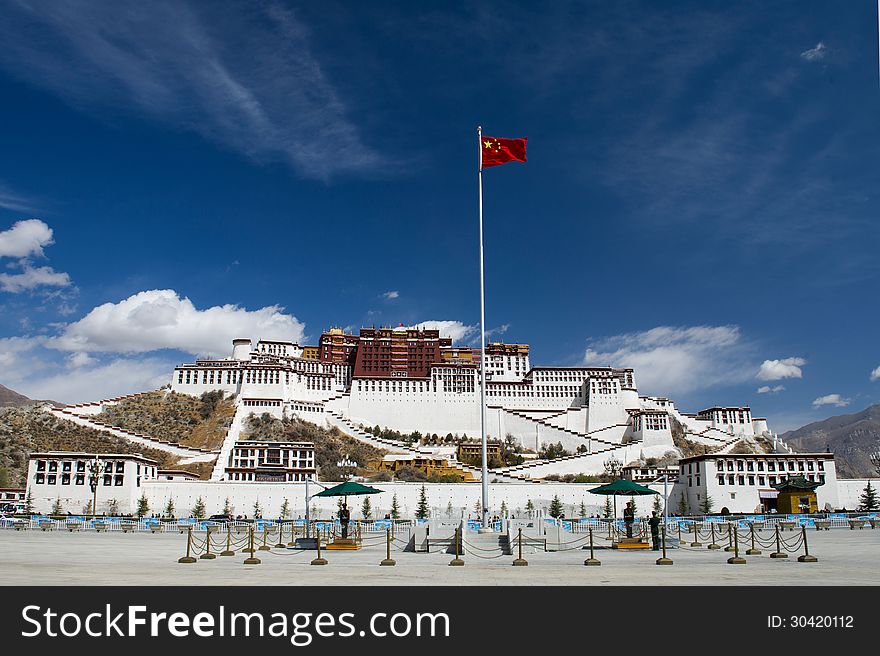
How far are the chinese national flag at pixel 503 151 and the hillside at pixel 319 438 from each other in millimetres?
57570

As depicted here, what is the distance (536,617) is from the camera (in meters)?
8.99

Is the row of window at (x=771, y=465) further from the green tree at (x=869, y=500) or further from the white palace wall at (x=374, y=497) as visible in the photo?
the white palace wall at (x=374, y=497)

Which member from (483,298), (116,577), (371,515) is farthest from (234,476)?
(116,577)

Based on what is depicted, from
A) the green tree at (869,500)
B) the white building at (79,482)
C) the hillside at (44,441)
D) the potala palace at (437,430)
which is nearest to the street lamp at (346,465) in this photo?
the potala palace at (437,430)

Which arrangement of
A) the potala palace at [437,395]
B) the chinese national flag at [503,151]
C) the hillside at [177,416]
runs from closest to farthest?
the chinese national flag at [503,151], the hillside at [177,416], the potala palace at [437,395]

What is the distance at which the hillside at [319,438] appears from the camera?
8756 cm

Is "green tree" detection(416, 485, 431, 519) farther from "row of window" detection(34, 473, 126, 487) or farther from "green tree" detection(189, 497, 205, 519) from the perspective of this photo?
"row of window" detection(34, 473, 126, 487)

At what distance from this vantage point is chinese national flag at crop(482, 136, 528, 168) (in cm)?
3200

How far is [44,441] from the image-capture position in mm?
80938

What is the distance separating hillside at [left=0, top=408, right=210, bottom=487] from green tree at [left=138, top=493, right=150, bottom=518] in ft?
45.3

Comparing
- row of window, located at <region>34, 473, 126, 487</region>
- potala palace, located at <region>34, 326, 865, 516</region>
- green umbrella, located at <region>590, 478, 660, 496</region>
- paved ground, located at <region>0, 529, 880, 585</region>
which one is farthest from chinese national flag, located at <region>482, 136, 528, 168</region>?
row of window, located at <region>34, 473, 126, 487</region>

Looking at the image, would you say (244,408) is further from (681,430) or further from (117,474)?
(681,430)

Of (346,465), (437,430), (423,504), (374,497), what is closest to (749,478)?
(423,504)

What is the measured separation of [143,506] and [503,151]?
155ft
